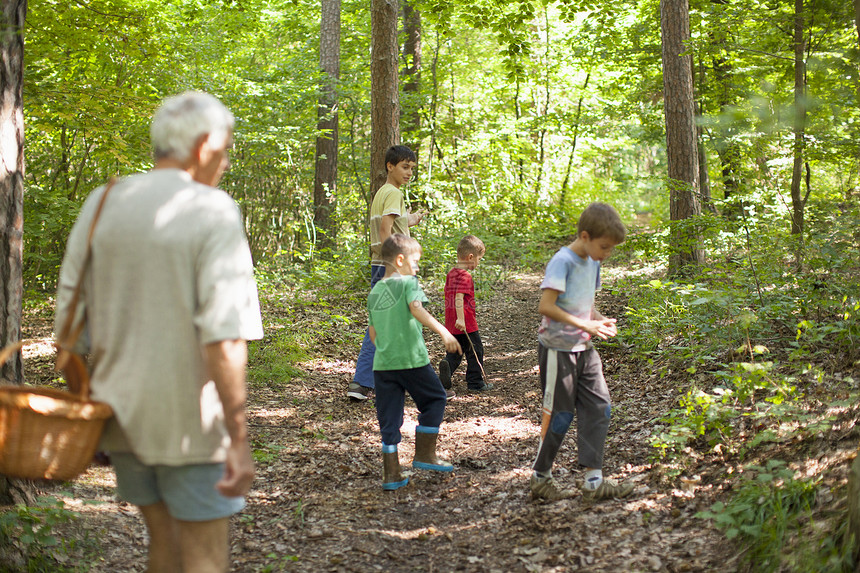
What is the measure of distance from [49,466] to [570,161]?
18160mm

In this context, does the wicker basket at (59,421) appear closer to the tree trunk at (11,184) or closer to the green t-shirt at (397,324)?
the tree trunk at (11,184)

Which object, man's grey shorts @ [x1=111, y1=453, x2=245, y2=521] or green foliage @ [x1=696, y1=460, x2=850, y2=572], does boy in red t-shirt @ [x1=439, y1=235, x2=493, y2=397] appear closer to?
Answer: green foliage @ [x1=696, y1=460, x2=850, y2=572]

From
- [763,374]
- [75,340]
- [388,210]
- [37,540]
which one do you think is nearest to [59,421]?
[75,340]

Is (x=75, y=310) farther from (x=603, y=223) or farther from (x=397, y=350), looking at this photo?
(x=603, y=223)

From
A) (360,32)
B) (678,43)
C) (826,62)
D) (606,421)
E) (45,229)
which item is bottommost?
(606,421)

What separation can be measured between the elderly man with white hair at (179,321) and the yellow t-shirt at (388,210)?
397 cm

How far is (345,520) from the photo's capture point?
427cm

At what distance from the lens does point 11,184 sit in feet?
12.1

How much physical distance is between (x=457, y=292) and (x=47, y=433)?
4856 mm

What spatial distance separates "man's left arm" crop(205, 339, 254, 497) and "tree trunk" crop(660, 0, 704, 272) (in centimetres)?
864

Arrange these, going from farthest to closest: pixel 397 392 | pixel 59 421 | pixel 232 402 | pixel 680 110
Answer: pixel 680 110 < pixel 397 392 < pixel 59 421 < pixel 232 402

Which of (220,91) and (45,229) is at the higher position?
(220,91)

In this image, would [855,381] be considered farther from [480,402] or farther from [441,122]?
[441,122]

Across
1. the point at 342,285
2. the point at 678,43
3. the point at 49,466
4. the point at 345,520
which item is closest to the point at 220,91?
the point at 342,285
